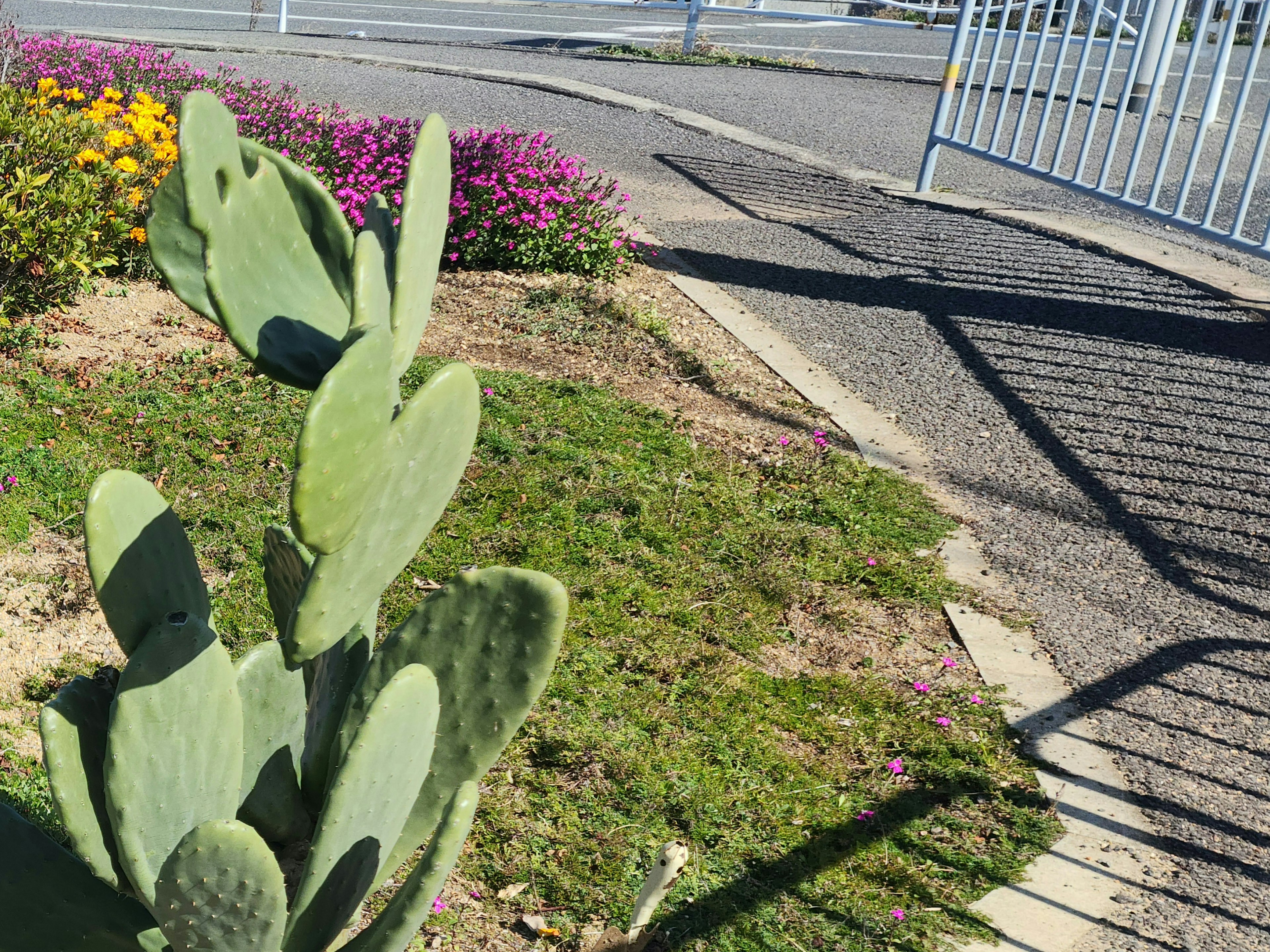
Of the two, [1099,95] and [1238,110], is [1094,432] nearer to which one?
[1238,110]

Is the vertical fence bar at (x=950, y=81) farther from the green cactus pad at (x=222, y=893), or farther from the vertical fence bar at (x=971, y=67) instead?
the green cactus pad at (x=222, y=893)

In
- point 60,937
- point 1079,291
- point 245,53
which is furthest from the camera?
point 245,53

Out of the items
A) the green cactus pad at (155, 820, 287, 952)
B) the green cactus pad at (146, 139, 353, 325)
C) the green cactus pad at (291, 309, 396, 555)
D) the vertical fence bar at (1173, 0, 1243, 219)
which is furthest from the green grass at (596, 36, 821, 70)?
the green cactus pad at (155, 820, 287, 952)

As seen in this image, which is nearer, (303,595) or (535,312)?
(303,595)

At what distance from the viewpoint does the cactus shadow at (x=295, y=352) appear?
1748 millimetres

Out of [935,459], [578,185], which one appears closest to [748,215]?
→ [578,185]

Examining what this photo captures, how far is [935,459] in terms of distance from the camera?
16.9 feet

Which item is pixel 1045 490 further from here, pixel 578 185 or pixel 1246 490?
pixel 578 185

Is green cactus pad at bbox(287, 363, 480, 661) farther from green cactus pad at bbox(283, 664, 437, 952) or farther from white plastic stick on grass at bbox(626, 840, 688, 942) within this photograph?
white plastic stick on grass at bbox(626, 840, 688, 942)

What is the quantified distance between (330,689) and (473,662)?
41 cm

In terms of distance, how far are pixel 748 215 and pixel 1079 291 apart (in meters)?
2.56

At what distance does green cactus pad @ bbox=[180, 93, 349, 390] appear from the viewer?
4.95ft

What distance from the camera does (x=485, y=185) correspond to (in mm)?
6875

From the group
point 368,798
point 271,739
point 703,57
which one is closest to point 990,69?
point 271,739
